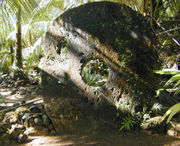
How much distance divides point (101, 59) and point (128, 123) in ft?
3.79

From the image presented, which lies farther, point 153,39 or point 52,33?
point 52,33

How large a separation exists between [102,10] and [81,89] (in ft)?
4.88

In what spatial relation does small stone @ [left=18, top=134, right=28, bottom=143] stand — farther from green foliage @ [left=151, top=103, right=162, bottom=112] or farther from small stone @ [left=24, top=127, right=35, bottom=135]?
green foliage @ [left=151, top=103, right=162, bottom=112]

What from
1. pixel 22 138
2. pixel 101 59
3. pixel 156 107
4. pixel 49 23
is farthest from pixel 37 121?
pixel 49 23

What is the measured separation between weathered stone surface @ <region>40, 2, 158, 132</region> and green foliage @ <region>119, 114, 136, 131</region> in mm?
129

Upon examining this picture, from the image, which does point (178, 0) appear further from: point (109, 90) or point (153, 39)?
point (109, 90)

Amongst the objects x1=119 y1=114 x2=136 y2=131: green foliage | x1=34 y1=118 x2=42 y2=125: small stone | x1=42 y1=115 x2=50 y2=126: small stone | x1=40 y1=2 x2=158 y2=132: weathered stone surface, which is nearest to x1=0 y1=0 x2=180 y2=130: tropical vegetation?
x1=119 y1=114 x2=136 y2=131: green foliage

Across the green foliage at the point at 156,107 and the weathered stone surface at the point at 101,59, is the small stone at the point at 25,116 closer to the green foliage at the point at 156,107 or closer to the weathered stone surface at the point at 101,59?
the weathered stone surface at the point at 101,59

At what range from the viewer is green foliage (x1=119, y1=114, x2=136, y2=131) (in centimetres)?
276

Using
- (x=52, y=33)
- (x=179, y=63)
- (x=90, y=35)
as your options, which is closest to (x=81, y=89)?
(x=90, y=35)

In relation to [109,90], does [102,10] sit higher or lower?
higher

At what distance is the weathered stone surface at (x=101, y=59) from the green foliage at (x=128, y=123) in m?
0.13

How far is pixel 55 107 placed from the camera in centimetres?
318

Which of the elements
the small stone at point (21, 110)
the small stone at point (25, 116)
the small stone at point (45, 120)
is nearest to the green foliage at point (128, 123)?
the small stone at point (45, 120)
